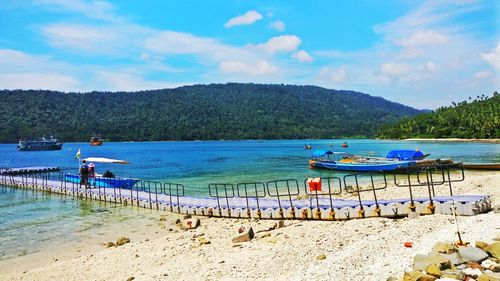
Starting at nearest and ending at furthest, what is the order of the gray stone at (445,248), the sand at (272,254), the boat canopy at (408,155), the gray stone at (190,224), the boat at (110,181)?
the gray stone at (445,248)
the sand at (272,254)
the gray stone at (190,224)
the boat at (110,181)
the boat canopy at (408,155)

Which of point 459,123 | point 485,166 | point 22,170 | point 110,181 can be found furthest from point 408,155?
point 459,123

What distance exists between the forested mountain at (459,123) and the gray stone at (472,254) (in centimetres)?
14044

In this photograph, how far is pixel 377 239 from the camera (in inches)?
467

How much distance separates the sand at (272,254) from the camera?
33.3 feet

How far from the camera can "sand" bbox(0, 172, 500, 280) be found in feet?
33.3

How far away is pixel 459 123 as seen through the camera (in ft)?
506

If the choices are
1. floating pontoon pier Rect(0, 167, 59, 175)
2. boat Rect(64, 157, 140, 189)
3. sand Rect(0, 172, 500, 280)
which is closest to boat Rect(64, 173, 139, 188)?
boat Rect(64, 157, 140, 189)

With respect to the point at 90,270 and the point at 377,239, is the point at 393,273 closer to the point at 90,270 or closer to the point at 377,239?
the point at 377,239

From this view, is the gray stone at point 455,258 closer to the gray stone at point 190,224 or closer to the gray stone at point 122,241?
the gray stone at point 190,224

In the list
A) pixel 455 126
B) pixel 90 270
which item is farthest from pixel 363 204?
pixel 455 126

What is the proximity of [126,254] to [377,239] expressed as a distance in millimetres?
9233

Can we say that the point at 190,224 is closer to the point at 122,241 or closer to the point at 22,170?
the point at 122,241

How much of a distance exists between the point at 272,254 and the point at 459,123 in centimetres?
16332

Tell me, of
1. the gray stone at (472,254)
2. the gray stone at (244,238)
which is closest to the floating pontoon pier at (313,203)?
the gray stone at (244,238)
